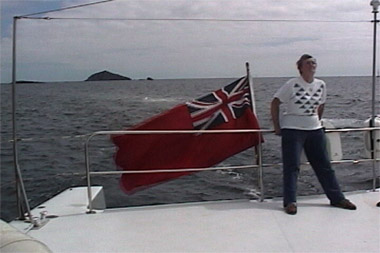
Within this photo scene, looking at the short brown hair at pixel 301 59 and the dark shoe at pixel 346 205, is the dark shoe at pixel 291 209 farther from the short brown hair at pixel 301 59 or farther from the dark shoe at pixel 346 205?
the short brown hair at pixel 301 59

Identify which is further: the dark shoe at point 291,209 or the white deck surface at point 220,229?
the dark shoe at point 291,209

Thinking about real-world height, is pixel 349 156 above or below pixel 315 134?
below

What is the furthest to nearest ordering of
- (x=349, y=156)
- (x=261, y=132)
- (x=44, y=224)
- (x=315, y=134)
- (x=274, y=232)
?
(x=349, y=156), (x=261, y=132), (x=315, y=134), (x=44, y=224), (x=274, y=232)

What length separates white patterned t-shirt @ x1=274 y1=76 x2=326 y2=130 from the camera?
11.0 ft

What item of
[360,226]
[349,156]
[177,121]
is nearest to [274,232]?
[360,226]

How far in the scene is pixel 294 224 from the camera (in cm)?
316

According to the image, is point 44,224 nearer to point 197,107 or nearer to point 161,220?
point 161,220

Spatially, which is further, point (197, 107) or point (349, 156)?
point (349, 156)

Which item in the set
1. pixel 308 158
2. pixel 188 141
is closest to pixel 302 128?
pixel 308 158

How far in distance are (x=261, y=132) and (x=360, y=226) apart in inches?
40.4

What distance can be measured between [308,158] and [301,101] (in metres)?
0.53

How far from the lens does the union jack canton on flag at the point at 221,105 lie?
4.03 metres

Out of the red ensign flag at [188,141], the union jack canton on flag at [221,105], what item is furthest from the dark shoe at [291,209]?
the union jack canton on flag at [221,105]

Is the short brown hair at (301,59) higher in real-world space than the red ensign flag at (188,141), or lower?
higher
